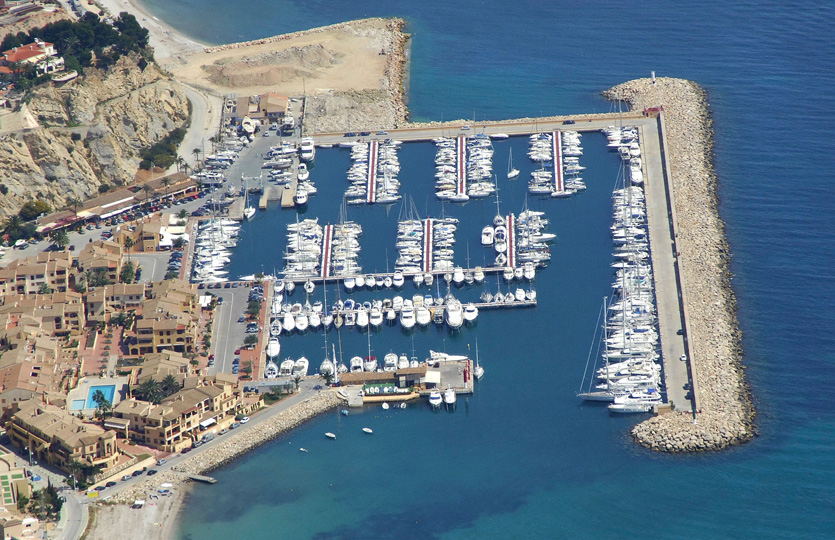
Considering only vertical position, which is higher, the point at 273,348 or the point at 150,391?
the point at 273,348

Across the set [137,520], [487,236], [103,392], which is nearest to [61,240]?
[103,392]

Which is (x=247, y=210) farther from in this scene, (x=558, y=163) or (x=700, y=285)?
(x=700, y=285)

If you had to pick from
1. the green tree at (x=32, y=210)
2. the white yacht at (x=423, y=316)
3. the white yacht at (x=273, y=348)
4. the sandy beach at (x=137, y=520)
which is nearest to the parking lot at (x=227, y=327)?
the white yacht at (x=273, y=348)

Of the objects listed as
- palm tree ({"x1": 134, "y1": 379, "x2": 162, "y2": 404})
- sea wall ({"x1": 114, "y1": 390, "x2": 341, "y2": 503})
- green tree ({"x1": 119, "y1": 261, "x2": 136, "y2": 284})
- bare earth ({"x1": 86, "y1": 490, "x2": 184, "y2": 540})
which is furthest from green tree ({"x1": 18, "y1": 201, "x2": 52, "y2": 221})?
bare earth ({"x1": 86, "y1": 490, "x2": 184, "y2": 540})

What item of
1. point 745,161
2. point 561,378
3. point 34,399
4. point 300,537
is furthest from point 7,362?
point 745,161

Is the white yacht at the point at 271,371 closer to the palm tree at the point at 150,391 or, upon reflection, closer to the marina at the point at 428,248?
the marina at the point at 428,248

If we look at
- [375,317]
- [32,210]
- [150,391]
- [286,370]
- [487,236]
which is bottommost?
[150,391]

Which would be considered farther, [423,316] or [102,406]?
[423,316]
